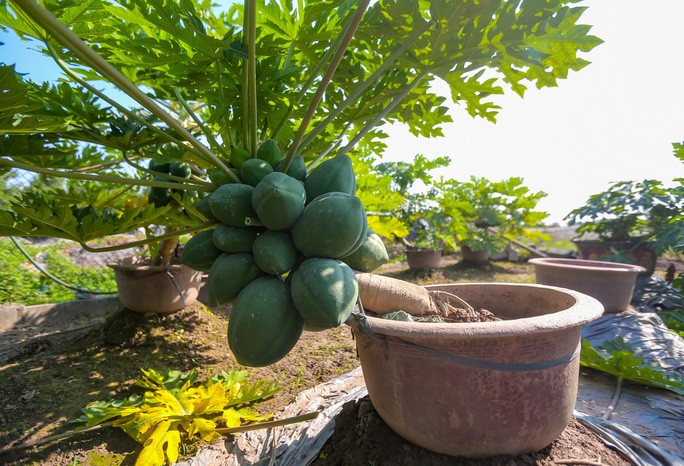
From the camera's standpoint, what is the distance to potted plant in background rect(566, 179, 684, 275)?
17.7 feet

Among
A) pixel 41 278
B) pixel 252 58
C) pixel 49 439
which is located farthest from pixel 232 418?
pixel 41 278

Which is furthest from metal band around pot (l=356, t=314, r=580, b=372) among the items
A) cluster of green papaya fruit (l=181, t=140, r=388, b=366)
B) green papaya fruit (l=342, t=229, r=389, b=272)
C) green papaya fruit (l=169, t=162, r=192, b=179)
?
green papaya fruit (l=169, t=162, r=192, b=179)

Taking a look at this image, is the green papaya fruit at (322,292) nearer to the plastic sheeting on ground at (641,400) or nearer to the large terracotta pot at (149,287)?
the plastic sheeting on ground at (641,400)

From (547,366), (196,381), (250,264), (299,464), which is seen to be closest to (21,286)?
(196,381)

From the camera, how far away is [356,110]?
1.83 m

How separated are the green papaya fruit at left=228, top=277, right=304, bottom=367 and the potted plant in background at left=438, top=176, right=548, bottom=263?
22.1 ft

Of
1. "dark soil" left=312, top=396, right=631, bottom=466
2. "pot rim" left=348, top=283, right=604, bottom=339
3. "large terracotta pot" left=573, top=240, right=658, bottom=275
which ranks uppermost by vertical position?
"pot rim" left=348, top=283, right=604, bottom=339

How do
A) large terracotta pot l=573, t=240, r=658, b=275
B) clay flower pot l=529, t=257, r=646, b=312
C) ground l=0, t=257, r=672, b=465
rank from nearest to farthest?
ground l=0, t=257, r=672, b=465 < clay flower pot l=529, t=257, r=646, b=312 < large terracotta pot l=573, t=240, r=658, b=275

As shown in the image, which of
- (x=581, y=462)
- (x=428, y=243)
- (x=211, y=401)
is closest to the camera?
(x=581, y=462)

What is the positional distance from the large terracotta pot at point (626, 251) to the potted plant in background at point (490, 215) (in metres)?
1.30

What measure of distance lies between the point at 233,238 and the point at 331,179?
33 centimetres

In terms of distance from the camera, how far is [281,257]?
1.02 meters

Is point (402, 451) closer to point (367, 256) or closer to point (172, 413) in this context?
point (367, 256)

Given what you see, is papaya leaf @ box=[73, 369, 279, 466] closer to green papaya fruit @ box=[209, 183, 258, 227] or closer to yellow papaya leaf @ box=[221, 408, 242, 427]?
yellow papaya leaf @ box=[221, 408, 242, 427]
